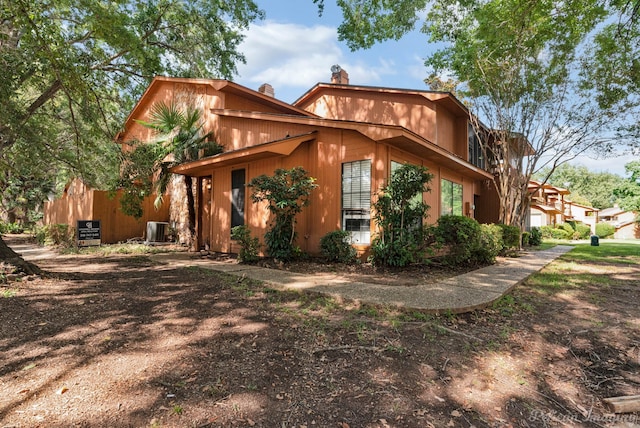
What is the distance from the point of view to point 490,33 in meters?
7.61

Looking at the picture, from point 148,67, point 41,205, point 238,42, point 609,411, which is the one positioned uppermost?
point 238,42

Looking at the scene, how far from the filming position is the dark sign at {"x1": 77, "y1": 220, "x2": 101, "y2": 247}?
11.5 metres

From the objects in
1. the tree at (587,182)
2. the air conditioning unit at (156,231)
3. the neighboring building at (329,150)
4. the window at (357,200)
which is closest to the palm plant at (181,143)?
the neighboring building at (329,150)

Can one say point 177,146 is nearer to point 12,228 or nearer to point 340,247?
point 340,247

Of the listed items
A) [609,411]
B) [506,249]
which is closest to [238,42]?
[506,249]

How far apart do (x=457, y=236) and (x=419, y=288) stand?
8.69 feet

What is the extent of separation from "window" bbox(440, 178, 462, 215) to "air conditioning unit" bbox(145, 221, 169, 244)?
37.9ft

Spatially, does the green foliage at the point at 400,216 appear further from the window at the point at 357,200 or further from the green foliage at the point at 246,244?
the green foliage at the point at 246,244

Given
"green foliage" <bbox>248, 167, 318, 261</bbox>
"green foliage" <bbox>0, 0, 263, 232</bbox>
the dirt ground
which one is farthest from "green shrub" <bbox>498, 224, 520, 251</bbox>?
"green foliage" <bbox>0, 0, 263, 232</bbox>

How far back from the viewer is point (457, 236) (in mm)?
7293

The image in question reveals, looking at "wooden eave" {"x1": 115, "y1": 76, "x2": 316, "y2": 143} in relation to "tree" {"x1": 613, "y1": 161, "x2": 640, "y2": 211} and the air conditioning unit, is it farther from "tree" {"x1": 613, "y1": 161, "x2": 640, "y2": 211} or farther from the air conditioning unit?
"tree" {"x1": 613, "y1": 161, "x2": 640, "y2": 211}

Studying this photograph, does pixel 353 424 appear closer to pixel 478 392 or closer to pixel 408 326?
pixel 478 392

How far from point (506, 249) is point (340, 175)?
25.4ft

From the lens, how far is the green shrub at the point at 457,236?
23.9 ft
